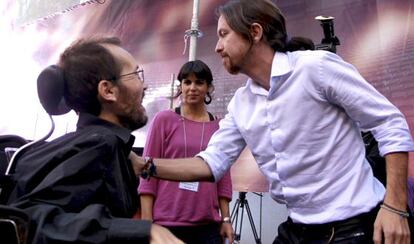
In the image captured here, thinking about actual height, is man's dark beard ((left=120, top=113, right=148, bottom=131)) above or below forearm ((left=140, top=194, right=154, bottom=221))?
above

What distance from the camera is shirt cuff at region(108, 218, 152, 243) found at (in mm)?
760

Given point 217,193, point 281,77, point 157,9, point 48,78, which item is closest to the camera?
point 48,78

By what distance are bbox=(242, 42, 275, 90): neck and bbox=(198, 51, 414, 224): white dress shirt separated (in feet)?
0.23

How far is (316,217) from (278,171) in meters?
0.15

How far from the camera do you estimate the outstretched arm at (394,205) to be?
0.96 metres

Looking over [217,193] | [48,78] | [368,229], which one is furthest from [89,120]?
[217,193]

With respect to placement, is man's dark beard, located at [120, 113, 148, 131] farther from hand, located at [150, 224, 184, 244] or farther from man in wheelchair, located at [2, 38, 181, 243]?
hand, located at [150, 224, 184, 244]

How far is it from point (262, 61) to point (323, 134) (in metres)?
0.31

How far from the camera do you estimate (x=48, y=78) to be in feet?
3.37

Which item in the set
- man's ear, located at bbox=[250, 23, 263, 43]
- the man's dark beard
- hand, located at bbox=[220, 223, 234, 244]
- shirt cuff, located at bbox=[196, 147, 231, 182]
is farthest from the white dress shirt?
hand, located at bbox=[220, 223, 234, 244]

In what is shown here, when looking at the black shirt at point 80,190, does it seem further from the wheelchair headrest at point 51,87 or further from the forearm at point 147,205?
the forearm at point 147,205

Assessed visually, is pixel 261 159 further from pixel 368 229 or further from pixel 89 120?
pixel 89 120

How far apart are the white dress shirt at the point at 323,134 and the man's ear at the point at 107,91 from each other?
413 millimetres

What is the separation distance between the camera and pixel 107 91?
3.57 ft
